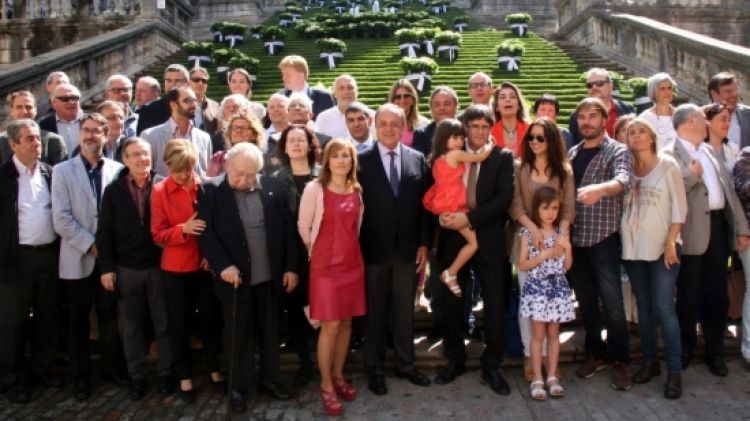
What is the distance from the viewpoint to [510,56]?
523 inches

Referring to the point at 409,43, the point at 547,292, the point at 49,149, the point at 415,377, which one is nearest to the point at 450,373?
the point at 415,377

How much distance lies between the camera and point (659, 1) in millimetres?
16031

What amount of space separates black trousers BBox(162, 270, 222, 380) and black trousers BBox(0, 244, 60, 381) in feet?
3.02

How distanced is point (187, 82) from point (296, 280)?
3.04 metres

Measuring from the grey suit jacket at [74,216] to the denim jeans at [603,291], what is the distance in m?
3.41

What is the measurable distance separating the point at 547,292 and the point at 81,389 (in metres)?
3.34

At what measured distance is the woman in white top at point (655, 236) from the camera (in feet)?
14.7

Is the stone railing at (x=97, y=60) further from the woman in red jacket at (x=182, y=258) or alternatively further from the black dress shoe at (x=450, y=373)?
the black dress shoe at (x=450, y=373)

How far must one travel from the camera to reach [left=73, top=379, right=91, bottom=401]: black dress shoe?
181 inches

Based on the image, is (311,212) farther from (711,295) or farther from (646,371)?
(711,295)

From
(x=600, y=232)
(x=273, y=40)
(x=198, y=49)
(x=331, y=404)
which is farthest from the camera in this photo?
(x=273, y=40)

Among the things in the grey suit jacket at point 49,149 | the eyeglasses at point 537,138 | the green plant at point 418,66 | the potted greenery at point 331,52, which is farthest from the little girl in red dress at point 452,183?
the potted greenery at point 331,52

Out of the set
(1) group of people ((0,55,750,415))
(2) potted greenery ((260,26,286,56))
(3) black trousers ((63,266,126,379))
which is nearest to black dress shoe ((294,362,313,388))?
(1) group of people ((0,55,750,415))

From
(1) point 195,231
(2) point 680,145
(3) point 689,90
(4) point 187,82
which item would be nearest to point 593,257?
(2) point 680,145
